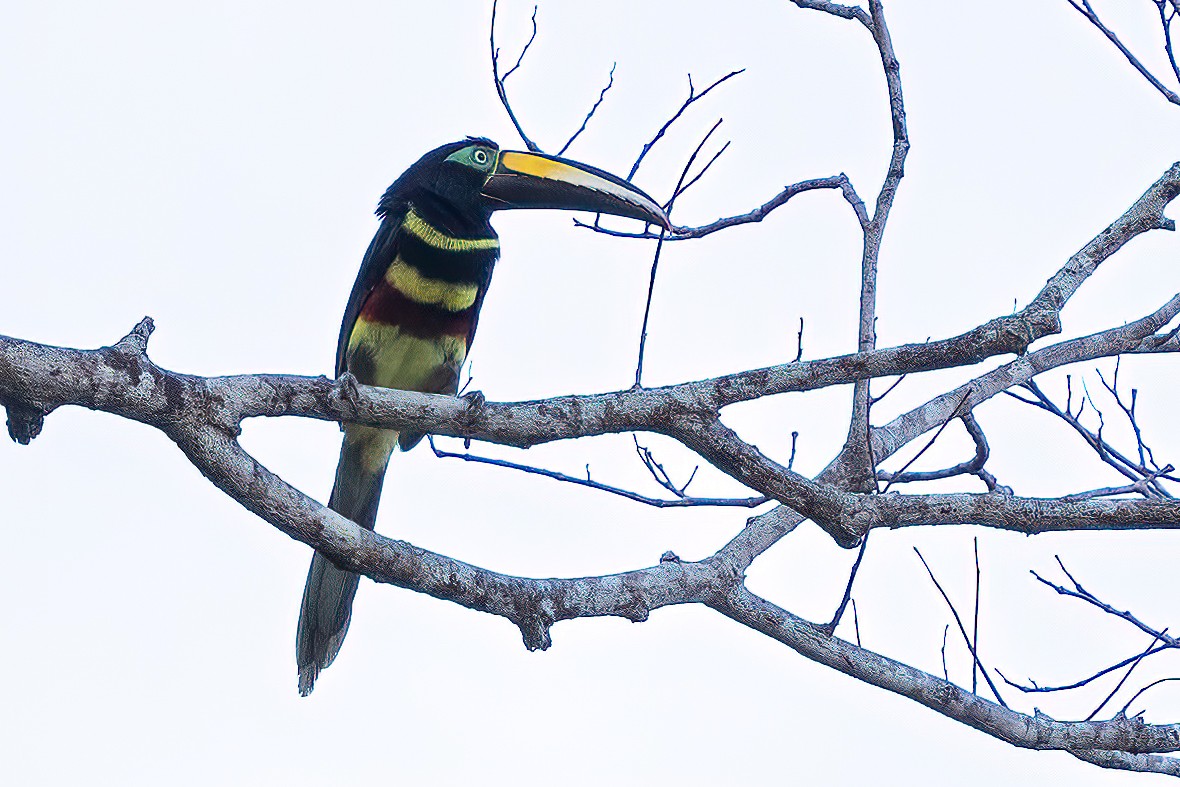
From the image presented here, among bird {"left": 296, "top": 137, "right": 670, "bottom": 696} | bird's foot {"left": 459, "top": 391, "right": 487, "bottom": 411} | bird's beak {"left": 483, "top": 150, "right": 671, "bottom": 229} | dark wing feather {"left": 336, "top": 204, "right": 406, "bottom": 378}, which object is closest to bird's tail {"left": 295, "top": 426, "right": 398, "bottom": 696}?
bird {"left": 296, "top": 137, "right": 670, "bottom": 696}

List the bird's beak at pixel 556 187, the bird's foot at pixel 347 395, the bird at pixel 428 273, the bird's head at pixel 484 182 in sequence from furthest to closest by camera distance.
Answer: the bird's head at pixel 484 182, the bird at pixel 428 273, the bird's beak at pixel 556 187, the bird's foot at pixel 347 395

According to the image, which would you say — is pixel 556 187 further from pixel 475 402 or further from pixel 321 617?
pixel 475 402

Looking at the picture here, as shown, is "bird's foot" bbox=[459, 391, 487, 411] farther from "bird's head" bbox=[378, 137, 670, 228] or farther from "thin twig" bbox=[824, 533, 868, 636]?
"bird's head" bbox=[378, 137, 670, 228]

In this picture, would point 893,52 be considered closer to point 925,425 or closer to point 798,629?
point 925,425

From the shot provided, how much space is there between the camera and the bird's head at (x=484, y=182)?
5.16 meters

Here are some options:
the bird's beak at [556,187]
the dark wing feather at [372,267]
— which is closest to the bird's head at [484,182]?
the bird's beak at [556,187]

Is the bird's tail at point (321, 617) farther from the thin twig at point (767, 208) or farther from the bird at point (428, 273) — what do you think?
the thin twig at point (767, 208)

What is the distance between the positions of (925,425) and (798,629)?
0.95m

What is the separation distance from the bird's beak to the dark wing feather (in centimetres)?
41

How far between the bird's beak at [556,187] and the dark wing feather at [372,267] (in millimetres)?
410

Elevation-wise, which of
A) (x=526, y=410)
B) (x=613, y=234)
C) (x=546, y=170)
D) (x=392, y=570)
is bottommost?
(x=392, y=570)

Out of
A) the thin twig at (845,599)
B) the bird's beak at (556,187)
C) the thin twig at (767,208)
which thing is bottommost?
the thin twig at (845,599)

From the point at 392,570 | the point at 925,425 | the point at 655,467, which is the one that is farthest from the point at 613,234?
the point at 392,570

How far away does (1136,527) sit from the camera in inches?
121
